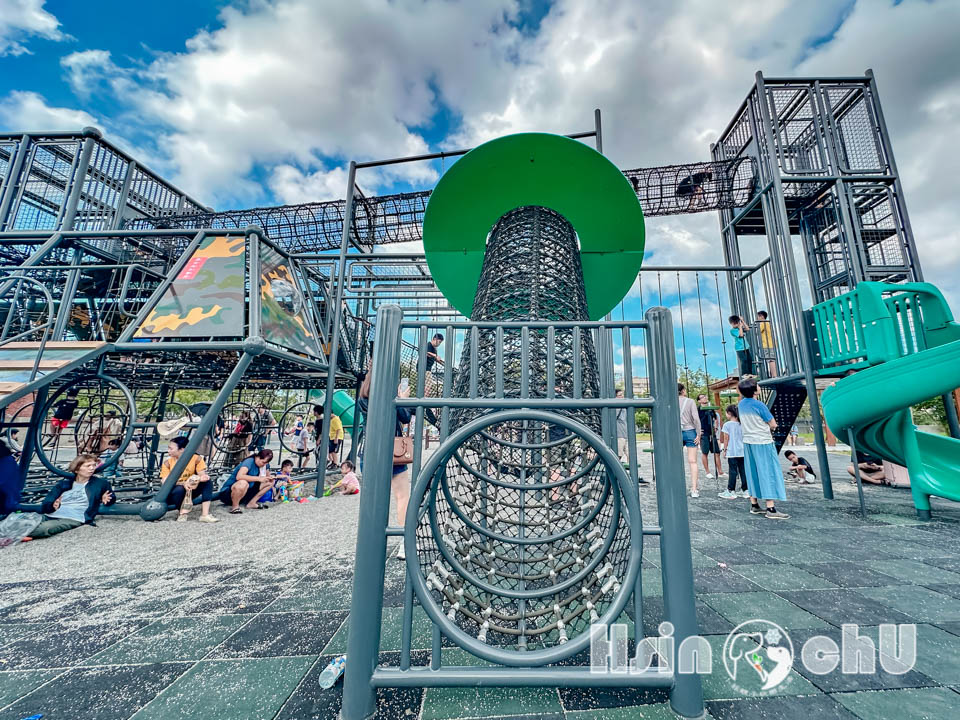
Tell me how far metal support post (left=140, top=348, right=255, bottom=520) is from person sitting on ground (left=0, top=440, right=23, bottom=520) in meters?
1.54

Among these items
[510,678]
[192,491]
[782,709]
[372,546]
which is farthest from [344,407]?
[782,709]

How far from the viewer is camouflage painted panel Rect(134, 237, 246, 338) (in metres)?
4.84

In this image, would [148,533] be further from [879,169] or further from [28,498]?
[879,169]

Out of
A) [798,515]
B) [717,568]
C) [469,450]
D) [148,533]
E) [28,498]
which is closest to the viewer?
[469,450]

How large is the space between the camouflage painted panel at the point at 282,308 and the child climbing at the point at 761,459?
245 inches

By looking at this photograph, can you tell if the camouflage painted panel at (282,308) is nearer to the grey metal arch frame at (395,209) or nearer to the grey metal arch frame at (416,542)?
the grey metal arch frame at (395,209)

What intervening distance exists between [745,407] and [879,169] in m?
6.56

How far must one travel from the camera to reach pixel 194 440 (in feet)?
14.4

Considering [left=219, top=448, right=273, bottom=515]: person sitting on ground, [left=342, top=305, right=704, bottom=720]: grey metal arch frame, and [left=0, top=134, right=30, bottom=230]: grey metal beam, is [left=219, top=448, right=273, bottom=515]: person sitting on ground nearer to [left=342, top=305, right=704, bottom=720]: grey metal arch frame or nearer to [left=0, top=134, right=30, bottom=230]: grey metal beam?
[left=342, top=305, right=704, bottom=720]: grey metal arch frame

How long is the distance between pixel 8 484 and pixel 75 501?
836 millimetres

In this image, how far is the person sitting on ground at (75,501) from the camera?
4.39 meters

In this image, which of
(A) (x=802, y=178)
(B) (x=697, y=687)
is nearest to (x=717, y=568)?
(B) (x=697, y=687)

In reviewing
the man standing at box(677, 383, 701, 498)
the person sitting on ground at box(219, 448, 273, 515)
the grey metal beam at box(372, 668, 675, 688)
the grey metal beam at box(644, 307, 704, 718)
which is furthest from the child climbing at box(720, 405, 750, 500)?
the person sitting on ground at box(219, 448, 273, 515)

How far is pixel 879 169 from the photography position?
294 inches
